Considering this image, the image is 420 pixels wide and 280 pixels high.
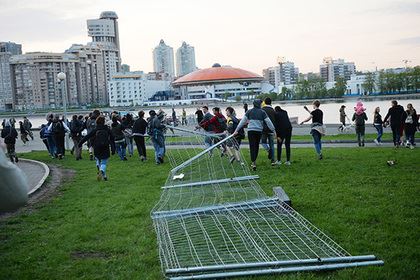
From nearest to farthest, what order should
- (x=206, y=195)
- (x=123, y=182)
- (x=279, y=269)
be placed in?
(x=279, y=269) → (x=206, y=195) → (x=123, y=182)

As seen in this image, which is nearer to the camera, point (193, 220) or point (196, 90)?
point (193, 220)

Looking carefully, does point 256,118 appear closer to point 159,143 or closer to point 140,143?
point 159,143

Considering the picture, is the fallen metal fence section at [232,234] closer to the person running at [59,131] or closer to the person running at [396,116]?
the person running at [396,116]

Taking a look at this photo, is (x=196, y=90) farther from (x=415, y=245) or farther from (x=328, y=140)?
(x=415, y=245)

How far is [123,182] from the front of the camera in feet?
42.0

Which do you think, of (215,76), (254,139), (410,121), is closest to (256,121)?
(254,139)

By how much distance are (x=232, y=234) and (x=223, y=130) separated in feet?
27.6

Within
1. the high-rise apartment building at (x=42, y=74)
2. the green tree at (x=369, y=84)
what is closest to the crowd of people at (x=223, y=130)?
the green tree at (x=369, y=84)

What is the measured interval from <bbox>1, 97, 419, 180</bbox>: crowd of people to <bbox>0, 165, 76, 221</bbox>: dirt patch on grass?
1100 millimetres

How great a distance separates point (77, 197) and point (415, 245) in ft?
24.1

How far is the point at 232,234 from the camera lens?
7.17m

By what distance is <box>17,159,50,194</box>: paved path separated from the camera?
12795 mm

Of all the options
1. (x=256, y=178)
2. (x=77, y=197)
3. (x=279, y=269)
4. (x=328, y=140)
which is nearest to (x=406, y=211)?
(x=279, y=269)

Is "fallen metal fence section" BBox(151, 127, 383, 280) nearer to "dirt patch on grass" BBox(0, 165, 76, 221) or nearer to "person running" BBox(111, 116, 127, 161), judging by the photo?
"dirt patch on grass" BBox(0, 165, 76, 221)
